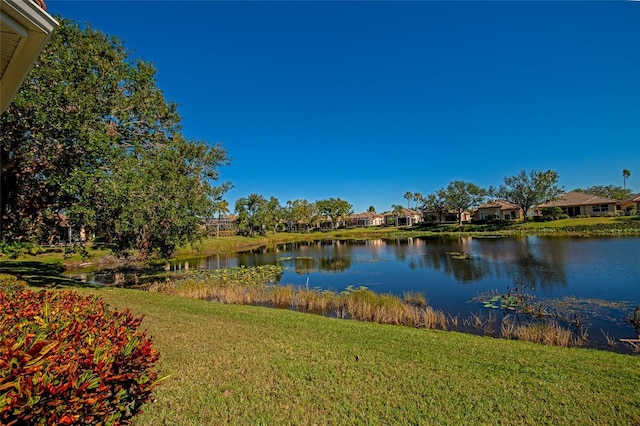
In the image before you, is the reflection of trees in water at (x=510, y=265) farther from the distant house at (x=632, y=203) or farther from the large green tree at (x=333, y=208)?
the large green tree at (x=333, y=208)

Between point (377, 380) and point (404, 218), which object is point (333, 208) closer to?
point (404, 218)

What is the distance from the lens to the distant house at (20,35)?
257cm

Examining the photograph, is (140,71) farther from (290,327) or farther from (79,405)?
(79,405)

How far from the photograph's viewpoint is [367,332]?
816 cm

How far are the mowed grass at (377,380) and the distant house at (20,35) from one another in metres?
4.27

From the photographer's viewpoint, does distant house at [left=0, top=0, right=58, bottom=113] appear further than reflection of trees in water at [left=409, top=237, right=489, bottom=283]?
No

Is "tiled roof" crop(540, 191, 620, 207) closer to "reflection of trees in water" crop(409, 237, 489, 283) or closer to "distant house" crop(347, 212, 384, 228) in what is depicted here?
"reflection of trees in water" crop(409, 237, 489, 283)

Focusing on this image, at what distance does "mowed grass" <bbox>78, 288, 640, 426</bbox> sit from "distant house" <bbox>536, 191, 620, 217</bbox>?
64.8 m

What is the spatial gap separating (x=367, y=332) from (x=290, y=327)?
2068 millimetres

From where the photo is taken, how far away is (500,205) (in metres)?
71.8

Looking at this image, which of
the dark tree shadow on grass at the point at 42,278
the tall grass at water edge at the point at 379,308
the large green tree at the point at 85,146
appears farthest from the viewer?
the dark tree shadow on grass at the point at 42,278

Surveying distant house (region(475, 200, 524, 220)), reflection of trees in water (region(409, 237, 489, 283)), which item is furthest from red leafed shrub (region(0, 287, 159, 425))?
distant house (region(475, 200, 524, 220))

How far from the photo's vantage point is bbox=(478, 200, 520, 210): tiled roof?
2729 inches

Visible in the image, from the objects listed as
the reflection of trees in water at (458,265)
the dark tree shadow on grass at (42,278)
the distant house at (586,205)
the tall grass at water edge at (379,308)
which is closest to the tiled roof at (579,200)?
the distant house at (586,205)
